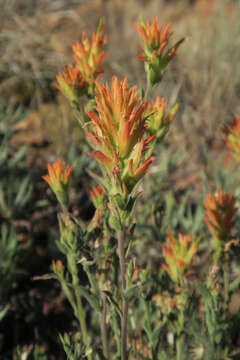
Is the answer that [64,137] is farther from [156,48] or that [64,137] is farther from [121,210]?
[121,210]

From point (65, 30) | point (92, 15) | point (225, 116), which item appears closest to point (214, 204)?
point (225, 116)

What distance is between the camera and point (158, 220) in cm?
113

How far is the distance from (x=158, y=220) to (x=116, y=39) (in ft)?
9.99

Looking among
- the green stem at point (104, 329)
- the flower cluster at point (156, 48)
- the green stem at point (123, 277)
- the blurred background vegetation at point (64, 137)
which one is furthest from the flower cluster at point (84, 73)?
the green stem at point (104, 329)

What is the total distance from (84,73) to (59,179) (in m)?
0.28

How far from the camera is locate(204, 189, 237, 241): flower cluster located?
1.00m

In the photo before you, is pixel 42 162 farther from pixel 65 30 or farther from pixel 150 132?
pixel 65 30

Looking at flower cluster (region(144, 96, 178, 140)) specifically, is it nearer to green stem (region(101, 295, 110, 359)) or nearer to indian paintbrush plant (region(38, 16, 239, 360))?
indian paintbrush plant (region(38, 16, 239, 360))

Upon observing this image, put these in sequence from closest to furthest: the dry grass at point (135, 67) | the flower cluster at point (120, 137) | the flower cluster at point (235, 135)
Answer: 1. the flower cluster at point (120, 137)
2. the flower cluster at point (235, 135)
3. the dry grass at point (135, 67)

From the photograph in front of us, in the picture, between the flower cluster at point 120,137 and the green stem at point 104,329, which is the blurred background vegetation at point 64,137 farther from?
the flower cluster at point 120,137

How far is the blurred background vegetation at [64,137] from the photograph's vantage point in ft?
5.05

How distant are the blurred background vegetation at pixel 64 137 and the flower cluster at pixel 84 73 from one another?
234mm

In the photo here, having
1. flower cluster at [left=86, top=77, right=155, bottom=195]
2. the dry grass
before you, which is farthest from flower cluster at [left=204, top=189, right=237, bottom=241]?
the dry grass

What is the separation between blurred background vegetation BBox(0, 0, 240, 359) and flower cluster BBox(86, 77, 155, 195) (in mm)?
414
